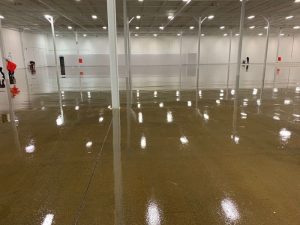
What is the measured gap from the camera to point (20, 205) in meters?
2.77

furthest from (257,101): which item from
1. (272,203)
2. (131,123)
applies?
(272,203)

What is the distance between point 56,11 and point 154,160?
A: 16725 mm

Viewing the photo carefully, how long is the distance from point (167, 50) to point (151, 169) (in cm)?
3412

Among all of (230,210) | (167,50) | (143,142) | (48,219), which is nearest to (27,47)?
(167,50)

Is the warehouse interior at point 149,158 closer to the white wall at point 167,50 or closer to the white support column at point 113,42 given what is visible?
the white support column at point 113,42

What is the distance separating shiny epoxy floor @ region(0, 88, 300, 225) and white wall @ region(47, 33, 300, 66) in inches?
1142

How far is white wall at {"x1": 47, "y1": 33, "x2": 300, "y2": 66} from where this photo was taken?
34625 mm

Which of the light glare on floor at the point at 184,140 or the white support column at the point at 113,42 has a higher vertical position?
the white support column at the point at 113,42

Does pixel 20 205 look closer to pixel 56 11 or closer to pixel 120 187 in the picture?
pixel 120 187

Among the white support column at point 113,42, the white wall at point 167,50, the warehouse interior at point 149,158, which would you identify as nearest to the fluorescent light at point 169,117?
the warehouse interior at point 149,158

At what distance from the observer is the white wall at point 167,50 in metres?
34.6

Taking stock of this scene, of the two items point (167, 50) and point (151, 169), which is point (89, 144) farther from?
point (167, 50)

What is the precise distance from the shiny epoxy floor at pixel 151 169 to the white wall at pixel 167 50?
29.0 m

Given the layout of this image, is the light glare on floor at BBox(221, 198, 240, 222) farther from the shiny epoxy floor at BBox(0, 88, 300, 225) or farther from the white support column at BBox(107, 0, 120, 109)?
the white support column at BBox(107, 0, 120, 109)
